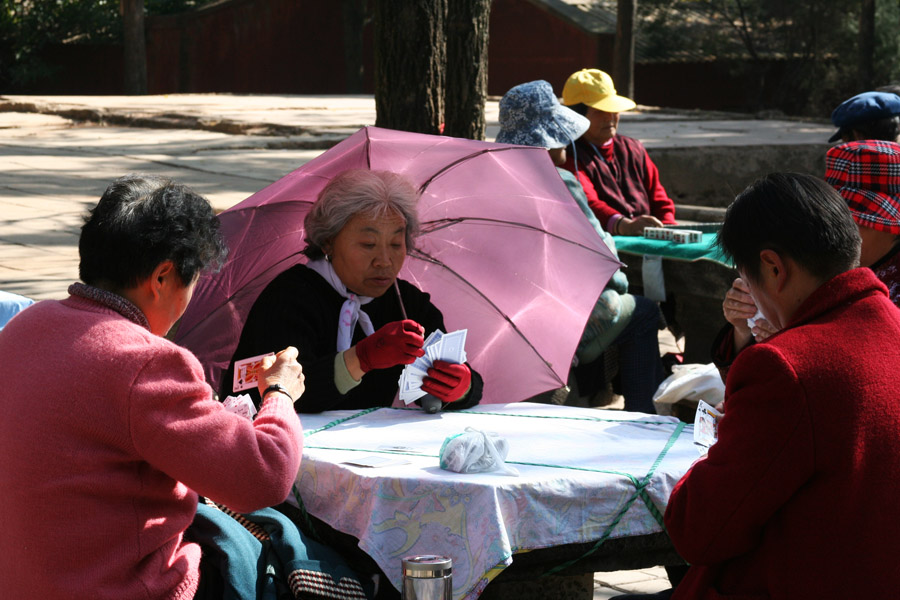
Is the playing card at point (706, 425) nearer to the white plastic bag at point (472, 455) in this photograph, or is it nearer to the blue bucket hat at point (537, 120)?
the white plastic bag at point (472, 455)

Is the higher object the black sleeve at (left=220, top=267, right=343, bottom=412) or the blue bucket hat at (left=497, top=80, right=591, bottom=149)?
the blue bucket hat at (left=497, top=80, right=591, bottom=149)

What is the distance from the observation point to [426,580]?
236cm

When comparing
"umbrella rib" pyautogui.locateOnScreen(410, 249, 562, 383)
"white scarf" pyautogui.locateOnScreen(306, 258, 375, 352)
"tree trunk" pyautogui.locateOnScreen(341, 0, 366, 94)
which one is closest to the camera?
"white scarf" pyautogui.locateOnScreen(306, 258, 375, 352)

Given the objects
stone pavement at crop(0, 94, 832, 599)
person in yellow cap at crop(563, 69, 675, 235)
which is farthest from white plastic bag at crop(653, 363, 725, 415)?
person in yellow cap at crop(563, 69, 675, 235)

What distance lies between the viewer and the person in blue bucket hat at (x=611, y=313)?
531 centimetres

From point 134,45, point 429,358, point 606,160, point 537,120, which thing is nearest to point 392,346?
point 429,358

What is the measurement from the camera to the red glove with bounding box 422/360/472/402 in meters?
3.26

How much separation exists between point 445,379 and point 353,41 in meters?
24.7

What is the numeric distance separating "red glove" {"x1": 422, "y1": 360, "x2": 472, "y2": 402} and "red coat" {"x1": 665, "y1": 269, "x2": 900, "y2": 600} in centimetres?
131

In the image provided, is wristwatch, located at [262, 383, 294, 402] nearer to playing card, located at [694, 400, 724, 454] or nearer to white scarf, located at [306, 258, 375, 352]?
playing card, located at [694, 400, 724, 454]

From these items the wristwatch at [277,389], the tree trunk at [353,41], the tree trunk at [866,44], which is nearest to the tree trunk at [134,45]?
the tree trunk at [353,41]

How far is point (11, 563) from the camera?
2150 mm

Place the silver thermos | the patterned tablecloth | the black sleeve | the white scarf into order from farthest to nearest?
the white scarf
the black sleeve
the patterned tablecloth
the silver thermos

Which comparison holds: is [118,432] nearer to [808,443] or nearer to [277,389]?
[277,389]
